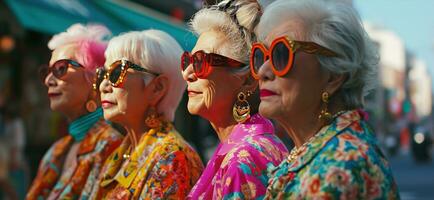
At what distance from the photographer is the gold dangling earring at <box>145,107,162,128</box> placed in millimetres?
4359

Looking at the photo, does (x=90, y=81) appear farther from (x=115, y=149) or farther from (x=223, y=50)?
(x=223, y=50)

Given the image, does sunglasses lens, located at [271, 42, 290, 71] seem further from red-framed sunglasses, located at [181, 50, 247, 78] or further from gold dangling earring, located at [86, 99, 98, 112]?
gold dangling earring, located at [86, 99, 98, 112]

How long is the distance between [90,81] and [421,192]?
50.0 feet

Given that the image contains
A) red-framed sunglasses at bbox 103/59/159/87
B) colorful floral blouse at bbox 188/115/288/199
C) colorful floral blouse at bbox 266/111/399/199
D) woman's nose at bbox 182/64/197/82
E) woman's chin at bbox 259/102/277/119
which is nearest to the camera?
colorful floral blouse at bbox 266/111/399/199

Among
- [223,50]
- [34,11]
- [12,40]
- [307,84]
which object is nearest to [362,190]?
[307,84]

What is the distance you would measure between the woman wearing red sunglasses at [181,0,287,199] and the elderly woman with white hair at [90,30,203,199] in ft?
1.33

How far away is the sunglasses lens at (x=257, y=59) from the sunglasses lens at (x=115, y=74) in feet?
4.52

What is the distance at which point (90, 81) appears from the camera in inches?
205

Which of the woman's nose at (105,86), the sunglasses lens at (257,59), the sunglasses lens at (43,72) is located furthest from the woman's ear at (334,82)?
the sunglasses lens at (43,72)

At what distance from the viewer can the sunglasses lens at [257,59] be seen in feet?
9.95

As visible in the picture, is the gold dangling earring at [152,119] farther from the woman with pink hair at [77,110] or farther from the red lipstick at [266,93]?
the red lipstick at [266,93]

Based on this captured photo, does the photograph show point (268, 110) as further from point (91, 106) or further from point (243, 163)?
point (91, 106)

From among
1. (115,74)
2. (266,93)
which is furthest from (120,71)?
(266,93)

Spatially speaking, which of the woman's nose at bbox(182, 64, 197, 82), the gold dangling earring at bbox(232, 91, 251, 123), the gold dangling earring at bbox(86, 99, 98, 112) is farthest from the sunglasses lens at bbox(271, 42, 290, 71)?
the gold dangling earring at bbox(86, 99, 98, 112)
